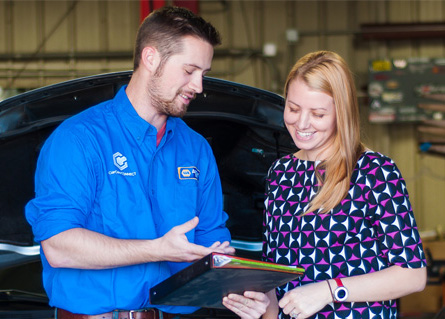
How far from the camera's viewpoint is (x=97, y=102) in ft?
7.09

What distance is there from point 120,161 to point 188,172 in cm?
25

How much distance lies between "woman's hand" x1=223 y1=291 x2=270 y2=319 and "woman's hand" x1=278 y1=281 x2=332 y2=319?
0.14 metres

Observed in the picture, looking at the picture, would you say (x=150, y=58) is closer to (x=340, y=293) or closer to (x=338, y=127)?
(x=338, y=127)

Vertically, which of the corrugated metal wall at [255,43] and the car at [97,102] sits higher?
the corrugated metal wall at [255,43]

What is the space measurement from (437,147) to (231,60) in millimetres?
2711

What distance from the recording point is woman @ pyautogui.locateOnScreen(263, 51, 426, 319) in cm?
145

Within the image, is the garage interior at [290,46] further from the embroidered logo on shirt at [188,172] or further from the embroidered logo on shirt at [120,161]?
the embroidered logo on shirt at [120,161]

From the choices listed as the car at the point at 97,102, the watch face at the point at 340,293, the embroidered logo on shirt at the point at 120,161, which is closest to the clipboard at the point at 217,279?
the watch face at the point at 340,293

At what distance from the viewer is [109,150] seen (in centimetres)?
166

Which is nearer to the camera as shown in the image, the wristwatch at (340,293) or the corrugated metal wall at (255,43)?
the wristwatch at (340,293)

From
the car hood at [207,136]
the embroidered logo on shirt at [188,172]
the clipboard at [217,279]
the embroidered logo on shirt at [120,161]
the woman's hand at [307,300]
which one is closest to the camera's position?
the clipboard at [217,279]

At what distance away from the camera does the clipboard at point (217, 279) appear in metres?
1.28

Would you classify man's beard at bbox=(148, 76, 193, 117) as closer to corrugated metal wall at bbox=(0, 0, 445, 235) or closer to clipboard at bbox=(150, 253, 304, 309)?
clipboard at bbox=(150, 253, 304, 309)

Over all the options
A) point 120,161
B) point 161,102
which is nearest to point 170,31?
point 161,102
